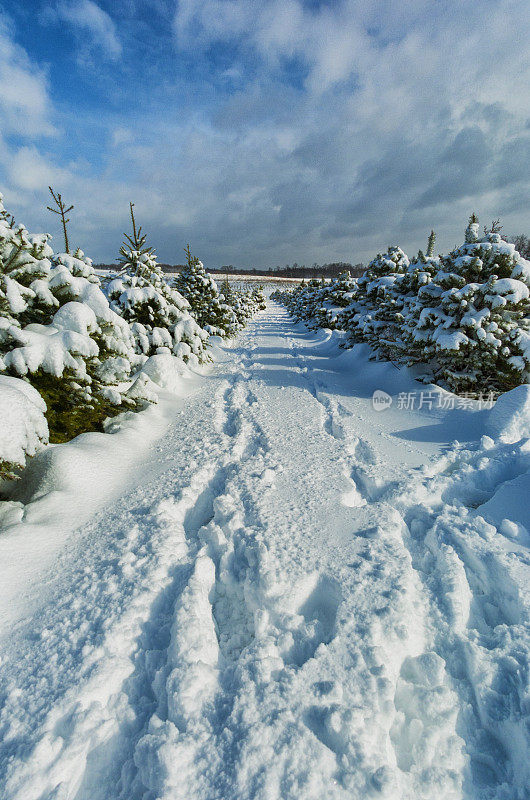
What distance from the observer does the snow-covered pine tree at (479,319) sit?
241 inches

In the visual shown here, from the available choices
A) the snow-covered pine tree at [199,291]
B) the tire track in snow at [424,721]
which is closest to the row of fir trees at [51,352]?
the tire track in snow at [424,721]

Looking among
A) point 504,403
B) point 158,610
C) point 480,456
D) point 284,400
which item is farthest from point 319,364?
point 158,610

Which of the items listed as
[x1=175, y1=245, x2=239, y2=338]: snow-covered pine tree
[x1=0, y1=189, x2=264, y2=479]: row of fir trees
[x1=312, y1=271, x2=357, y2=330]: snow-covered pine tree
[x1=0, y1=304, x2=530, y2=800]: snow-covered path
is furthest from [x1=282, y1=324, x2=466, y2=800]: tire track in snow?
[x1=312, y1=271, x2=357, y2=330]: snow-covered pine tree

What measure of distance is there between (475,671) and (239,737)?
138cm

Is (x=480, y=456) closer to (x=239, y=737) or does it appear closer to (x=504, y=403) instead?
(x=504, y=403)

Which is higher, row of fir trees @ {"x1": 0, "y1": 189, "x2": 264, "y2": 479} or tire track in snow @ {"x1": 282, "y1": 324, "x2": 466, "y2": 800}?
row of fir trees @ {"x1": 0, "y1": 189, "x2": 264, "y2": 479}

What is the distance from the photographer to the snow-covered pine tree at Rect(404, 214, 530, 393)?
241 inches

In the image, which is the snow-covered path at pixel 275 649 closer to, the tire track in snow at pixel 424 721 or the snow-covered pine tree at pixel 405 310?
the tire track in snow at pixel 424 721

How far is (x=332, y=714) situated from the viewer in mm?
1613

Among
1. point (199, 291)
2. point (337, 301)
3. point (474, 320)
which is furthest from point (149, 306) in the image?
point (337, 301)

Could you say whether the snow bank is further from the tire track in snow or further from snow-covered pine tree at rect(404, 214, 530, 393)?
the tire track in snow

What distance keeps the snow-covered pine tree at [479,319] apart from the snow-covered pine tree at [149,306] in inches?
224

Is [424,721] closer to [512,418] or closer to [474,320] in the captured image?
[512,418]

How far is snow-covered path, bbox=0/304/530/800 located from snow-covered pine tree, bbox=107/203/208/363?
5088mm
